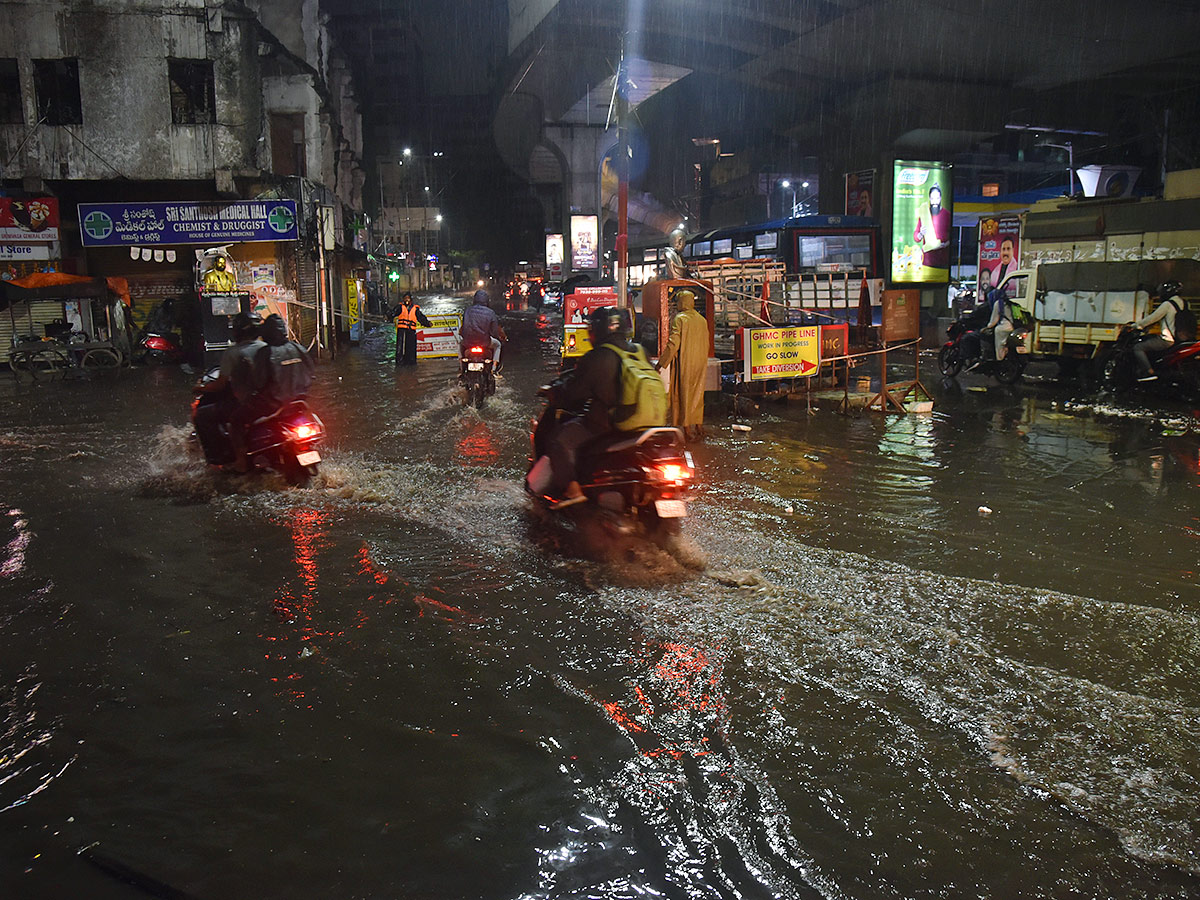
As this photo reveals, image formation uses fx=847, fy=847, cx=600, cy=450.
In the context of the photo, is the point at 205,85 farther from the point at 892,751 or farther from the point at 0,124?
the point at 892,751

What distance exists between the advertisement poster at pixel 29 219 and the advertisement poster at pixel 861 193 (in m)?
23.5

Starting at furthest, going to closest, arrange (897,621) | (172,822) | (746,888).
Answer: (897,621) < (172,822) < (746,888)

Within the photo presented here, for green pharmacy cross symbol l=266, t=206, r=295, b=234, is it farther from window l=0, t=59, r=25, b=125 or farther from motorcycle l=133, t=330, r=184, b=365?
window l=0, t=59, r=25, b=125

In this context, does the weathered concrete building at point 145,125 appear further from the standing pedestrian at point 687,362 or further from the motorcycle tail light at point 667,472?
the motorcycle tail light at point 667,472

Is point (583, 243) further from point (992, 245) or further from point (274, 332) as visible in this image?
point (274, 332)

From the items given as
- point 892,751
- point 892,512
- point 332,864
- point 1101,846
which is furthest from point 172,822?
point 892,512

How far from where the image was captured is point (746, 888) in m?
2.73

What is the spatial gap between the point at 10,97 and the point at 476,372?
19.4 metres

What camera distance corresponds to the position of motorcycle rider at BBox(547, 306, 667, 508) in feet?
20.1

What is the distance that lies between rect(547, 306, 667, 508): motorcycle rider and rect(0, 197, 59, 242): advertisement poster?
71.6ft

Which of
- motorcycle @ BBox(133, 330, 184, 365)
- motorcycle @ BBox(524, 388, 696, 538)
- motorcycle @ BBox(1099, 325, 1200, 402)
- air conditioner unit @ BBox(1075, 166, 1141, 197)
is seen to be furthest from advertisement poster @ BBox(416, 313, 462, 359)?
air conditioner unit @ BBox(1075, 166, 1141, 197)

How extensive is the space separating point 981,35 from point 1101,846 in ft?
81.8

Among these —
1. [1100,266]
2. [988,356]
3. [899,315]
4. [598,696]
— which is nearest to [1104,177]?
[1100,266]

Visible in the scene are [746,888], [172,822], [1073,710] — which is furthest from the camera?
[1073,710]
